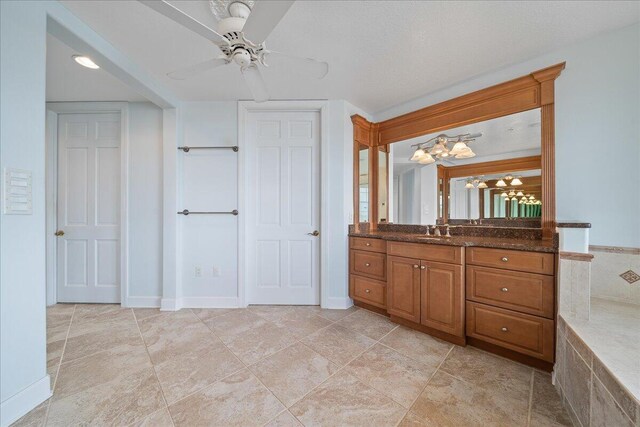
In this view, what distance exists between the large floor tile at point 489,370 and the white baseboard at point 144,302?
115 inches

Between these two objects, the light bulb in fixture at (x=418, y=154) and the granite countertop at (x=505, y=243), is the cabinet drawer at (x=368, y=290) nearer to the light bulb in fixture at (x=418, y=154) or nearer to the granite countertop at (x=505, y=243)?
Answer: the granite countertop at (x=505, y=243)

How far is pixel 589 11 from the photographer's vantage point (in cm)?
145

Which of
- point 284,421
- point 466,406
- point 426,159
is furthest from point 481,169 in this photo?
point 284,421

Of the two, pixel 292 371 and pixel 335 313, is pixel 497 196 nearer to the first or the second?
pixel 335 313

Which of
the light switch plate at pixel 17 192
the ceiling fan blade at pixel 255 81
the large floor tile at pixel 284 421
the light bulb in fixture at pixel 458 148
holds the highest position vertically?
the ceiling fan blade at pixel 255 81

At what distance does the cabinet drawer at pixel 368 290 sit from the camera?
2391mm

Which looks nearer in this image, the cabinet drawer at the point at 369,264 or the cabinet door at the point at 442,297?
the cabinet door at the point at 442,297

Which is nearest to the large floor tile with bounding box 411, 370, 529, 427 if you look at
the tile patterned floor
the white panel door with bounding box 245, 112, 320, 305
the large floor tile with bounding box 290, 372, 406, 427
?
the tile patterned floor

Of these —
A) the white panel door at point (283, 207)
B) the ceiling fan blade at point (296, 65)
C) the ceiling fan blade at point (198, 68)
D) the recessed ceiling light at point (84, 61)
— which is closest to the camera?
→ the ceiling fan blade at point (198, 68)

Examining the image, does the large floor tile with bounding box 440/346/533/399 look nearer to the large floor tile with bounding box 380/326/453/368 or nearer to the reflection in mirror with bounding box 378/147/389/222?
the large floor tile with bounding box 380/326/453/368

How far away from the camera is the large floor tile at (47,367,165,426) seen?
47.0 inches

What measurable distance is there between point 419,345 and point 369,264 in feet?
2.82

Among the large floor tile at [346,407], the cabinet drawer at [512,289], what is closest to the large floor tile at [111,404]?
the large floor tile at [346,407]

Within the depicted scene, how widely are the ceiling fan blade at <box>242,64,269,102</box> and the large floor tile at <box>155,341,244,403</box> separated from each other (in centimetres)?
191
